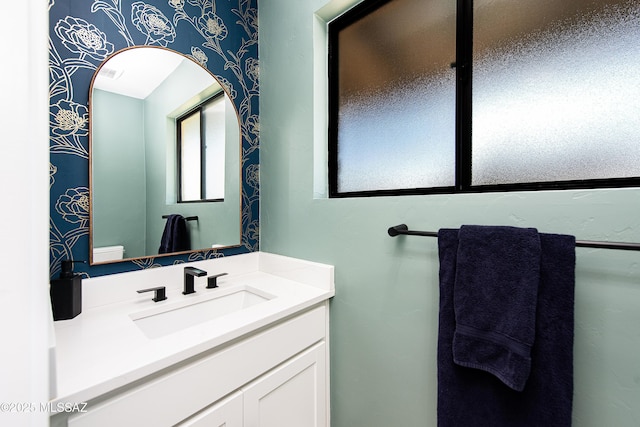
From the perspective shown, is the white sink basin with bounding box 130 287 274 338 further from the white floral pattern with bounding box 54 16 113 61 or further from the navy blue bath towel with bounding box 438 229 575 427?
the white floral pattern with bounding box 54 16 113 61

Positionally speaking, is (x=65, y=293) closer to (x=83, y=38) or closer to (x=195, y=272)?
(x=195, y=272)

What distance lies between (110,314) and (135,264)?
0.70 feet

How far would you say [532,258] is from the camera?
2.15 feet

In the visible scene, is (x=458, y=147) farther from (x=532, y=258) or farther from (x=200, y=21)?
(x=200, y=21)

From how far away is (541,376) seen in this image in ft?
2.13

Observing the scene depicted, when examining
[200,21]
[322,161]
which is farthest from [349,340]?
[200,21]

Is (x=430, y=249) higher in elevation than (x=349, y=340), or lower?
higher

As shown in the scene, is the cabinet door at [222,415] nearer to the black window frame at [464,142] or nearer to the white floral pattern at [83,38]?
the black window frame at [464,142]

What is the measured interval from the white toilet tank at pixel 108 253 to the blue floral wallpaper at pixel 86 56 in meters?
0.03

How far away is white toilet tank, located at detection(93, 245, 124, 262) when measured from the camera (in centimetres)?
98

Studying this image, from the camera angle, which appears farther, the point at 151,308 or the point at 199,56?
the point at 199,56

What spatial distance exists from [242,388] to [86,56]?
4.19ft

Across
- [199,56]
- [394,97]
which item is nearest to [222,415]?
[394,97]

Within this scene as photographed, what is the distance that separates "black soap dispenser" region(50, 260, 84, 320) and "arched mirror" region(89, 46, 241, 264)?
0.11m
